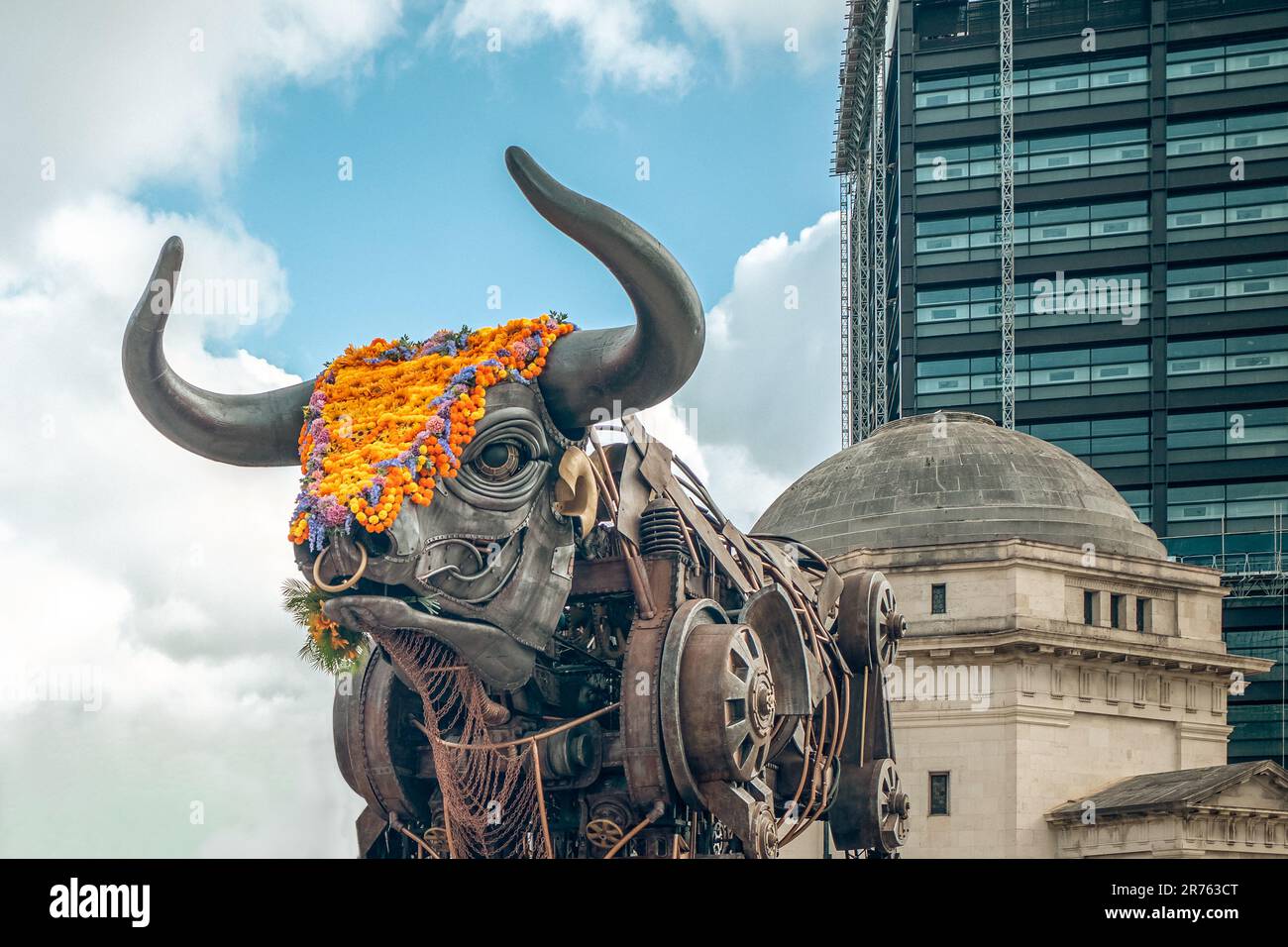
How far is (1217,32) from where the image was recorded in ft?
291

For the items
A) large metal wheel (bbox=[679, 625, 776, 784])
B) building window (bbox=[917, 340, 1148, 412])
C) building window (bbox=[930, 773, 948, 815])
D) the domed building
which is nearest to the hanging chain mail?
large metal wheel (bbox=[679, 625, 776, 784])

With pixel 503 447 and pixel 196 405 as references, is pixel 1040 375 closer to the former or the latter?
pixel 503 447

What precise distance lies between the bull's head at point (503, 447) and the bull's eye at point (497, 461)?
0.01m

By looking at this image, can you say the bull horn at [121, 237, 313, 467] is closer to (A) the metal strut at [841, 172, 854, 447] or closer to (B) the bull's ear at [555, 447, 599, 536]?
(B) the bull's ear at [555, 447, 599, 536]

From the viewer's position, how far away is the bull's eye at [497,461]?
1493cm

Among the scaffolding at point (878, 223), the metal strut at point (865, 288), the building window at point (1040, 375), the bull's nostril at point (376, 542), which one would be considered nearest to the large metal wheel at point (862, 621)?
the bull's nostril at point (376, 542)

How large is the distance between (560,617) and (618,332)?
2.44m

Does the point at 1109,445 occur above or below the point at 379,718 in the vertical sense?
above

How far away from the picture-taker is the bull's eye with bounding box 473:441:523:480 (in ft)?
49.0

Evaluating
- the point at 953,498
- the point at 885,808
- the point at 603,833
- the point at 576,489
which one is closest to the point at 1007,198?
the point at 953,498

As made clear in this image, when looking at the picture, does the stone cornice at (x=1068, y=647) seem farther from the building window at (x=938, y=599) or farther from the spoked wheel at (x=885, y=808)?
the spoked wheel at (x=885, y=808)
